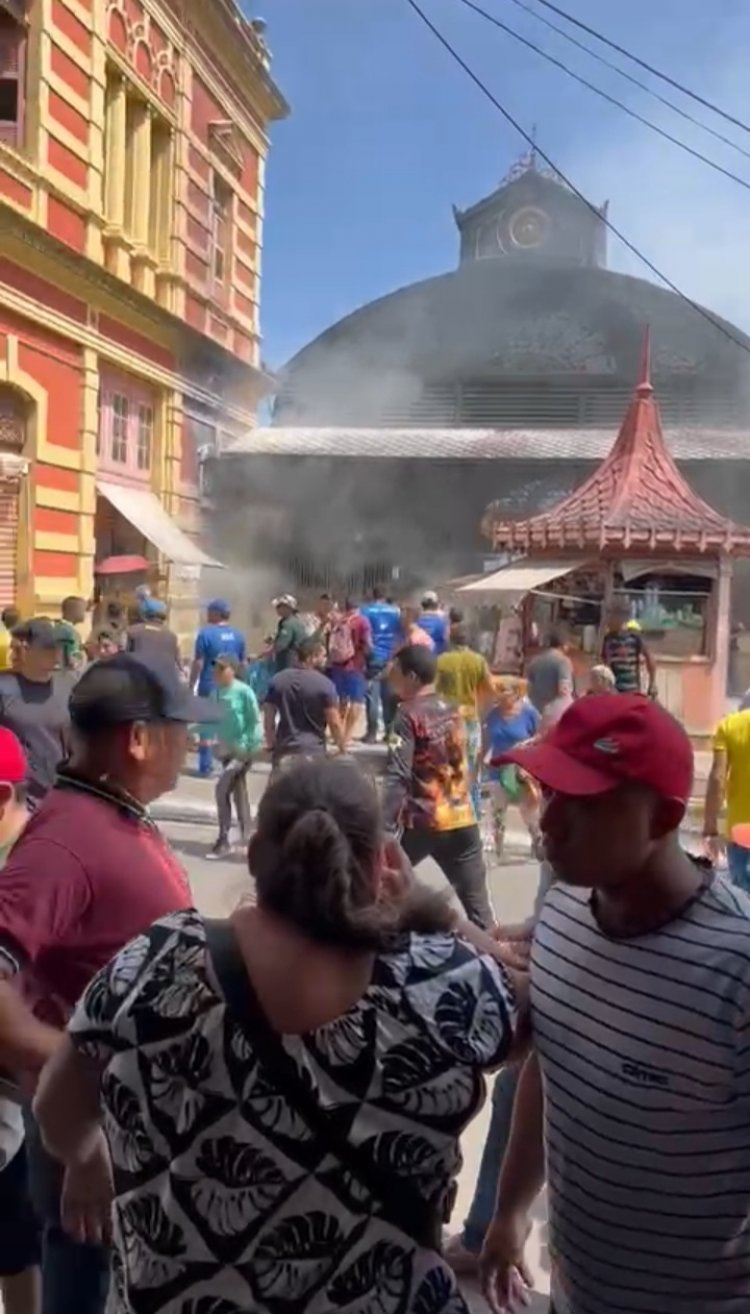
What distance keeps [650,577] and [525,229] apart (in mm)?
27920

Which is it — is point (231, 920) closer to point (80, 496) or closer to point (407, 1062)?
point (407, 1062)

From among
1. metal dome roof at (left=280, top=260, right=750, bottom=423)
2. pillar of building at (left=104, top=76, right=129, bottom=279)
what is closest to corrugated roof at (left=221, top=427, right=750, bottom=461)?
metal dome roof at (left=280, top=260, right=750, bottom=423)

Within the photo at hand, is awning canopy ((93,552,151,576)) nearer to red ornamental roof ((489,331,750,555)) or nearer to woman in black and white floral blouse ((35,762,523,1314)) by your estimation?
red ornamental roof ((489,331,750,555))

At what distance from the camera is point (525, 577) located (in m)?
12.3

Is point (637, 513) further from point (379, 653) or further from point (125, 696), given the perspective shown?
point (125, 696)

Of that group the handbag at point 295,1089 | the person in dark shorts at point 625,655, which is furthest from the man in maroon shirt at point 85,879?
the person in dark shorts at point 625,655

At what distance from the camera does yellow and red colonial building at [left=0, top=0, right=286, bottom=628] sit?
14.0 m

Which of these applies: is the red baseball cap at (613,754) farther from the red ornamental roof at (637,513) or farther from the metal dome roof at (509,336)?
the metal dome roof at (509,336)

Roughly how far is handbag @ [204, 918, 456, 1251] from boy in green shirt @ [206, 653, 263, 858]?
22.3 feet

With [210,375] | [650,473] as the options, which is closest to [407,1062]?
[650,473]

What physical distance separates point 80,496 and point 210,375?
18.2 ft

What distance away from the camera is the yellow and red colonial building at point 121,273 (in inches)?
553

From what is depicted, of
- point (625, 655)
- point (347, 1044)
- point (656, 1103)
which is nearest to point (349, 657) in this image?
point (625, 655)

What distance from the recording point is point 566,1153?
6.60 ft
